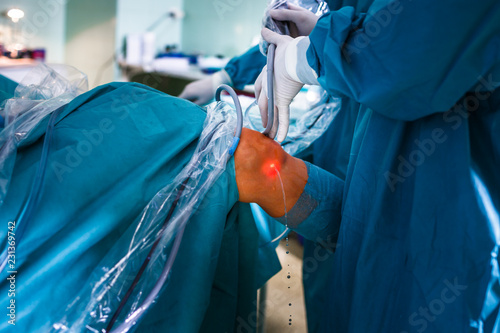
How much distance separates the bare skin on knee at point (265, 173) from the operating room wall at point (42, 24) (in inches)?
128

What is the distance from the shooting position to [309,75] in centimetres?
88

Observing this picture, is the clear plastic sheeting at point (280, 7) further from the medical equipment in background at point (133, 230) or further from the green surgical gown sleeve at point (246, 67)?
the green surgical gown sleeve at point (246, 67)

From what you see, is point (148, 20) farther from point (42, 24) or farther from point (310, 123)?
point (310, 123)

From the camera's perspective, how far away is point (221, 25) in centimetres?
363

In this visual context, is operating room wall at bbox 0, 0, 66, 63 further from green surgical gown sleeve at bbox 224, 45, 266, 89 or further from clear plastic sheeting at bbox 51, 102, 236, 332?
clear plastic sheeting at bbox 51, 102, 236, 332

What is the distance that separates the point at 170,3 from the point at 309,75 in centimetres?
354

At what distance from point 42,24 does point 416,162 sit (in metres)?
3.74

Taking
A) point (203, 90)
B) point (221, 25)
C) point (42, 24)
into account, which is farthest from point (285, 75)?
point (42, 24)

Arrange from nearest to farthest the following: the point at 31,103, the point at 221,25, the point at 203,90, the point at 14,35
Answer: the point at 31,103
the point at 203,90
the point at 14,35
the point at 221,25

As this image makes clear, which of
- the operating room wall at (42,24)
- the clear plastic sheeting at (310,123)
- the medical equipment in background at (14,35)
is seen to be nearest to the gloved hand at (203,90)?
the clear plastic sheeting at (310,123)

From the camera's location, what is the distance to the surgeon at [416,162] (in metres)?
0.62

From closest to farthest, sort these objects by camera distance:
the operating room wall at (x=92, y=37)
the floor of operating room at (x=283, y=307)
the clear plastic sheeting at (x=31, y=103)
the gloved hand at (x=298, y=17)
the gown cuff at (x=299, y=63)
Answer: the clear plastic sheeting at (x=31, y=103)
the gown cuff at (x=299, y=63)
the gloved hand at (x=298, y=17)
the floor of operating room at (x=283, y=307)
the operating room wall at (x=92, y=37)

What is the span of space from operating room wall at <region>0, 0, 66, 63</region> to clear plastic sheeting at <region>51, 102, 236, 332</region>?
3260 millimetres

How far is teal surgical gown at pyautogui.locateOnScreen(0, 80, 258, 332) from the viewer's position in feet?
2.20
